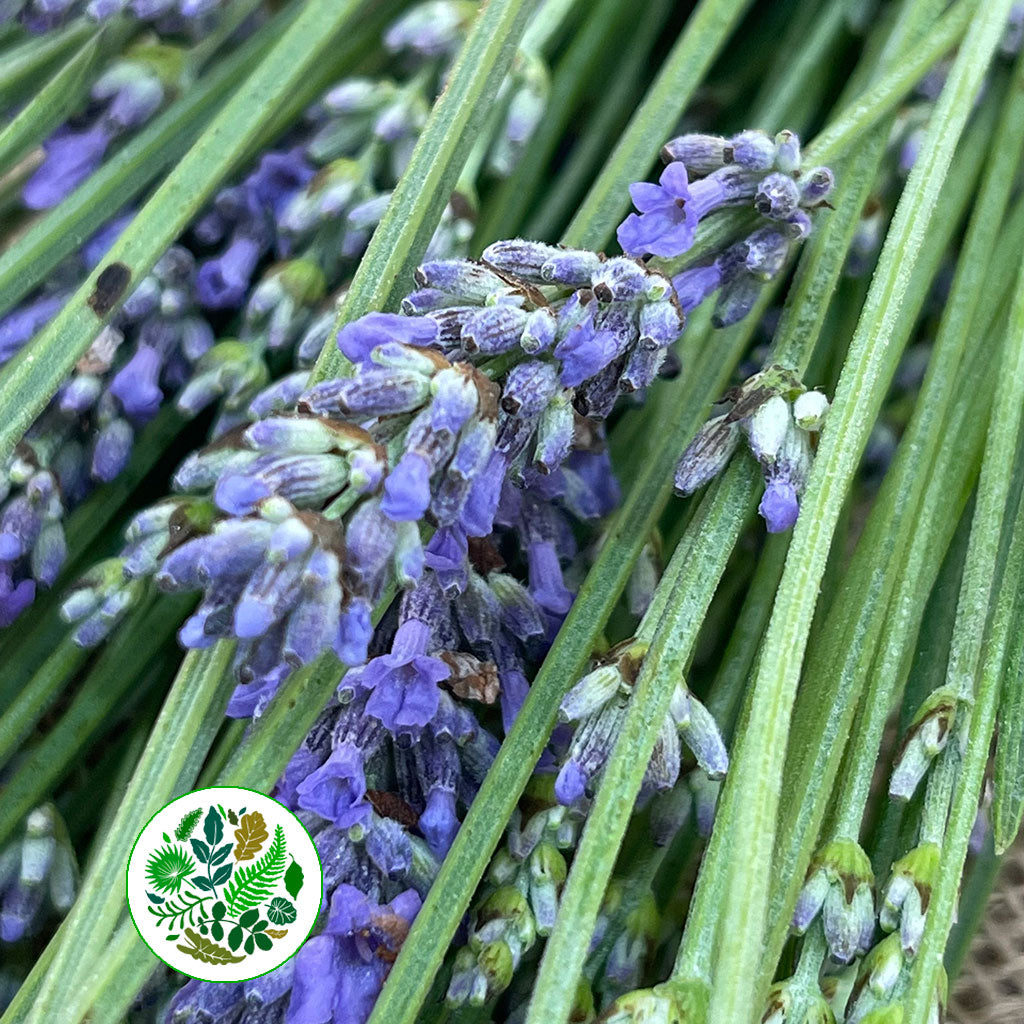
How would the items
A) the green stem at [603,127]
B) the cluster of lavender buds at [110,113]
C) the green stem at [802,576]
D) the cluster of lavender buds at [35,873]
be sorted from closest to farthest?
the green stem at [802,576] < the cluster of lavender buds at [35,873] < the cluster of lavender buds at [110,113] < the green stem at [603,127]

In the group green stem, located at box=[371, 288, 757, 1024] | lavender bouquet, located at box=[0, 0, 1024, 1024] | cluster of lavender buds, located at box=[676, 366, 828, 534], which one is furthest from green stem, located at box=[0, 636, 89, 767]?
cluster of lavender buds, located at box=[676, 366, 828, 534]

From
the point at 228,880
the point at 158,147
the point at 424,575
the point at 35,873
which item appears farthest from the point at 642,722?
the point at 158,147

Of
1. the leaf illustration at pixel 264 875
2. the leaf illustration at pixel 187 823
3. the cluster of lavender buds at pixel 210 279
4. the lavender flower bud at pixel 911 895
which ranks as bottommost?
the lavender flower bud at pixel 911 895

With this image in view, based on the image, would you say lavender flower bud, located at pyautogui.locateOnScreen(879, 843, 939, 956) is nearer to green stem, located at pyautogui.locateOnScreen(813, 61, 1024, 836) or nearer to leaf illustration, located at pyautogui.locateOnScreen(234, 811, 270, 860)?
green stem, located at pyautogui.locateOnScreen(813, 61, 1024, 836)

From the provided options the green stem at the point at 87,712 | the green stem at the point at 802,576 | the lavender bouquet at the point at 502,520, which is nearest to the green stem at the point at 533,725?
the lavender bouquet at the point at 502,520

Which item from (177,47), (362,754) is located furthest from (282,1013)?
(177,47)

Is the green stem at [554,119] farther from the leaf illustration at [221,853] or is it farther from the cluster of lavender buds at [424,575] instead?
the leaf illustration at [221,853]
